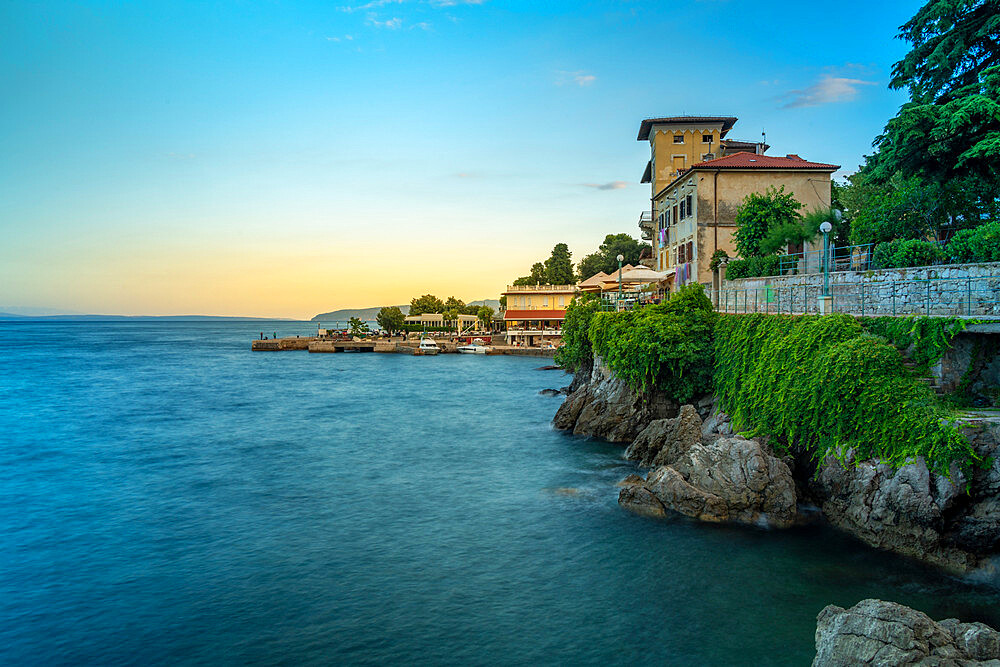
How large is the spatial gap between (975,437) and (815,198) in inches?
1202

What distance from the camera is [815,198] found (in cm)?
4178

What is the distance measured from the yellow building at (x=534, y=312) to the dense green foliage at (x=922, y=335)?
82388mm

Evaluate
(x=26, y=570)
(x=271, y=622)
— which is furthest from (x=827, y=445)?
(x=26, y=570)

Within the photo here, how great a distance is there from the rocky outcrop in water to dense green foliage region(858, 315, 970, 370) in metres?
2.92

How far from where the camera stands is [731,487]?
758 inches

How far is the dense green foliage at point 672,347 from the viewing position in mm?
28109

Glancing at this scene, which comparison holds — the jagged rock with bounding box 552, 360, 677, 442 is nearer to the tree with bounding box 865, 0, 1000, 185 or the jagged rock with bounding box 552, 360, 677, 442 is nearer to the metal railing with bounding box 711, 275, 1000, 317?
the metal railing with bounding box 711, 275, 1000, 317

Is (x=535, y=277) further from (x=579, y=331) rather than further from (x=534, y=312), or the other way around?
(x=579, y=331)

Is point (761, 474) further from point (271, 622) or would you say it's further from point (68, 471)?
point (68, 471)

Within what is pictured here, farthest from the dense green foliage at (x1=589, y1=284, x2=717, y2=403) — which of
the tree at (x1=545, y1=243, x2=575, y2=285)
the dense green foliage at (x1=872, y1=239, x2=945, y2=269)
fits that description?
the tree at (x1=545, y1=243, x2=575, y2=285)

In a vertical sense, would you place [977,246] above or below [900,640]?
above

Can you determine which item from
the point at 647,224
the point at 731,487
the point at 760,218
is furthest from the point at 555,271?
the point at 731,487

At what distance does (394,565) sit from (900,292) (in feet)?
59.3

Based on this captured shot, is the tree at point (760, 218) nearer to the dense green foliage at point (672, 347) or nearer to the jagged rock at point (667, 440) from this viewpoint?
the dense green foliage at point (672, 347)
